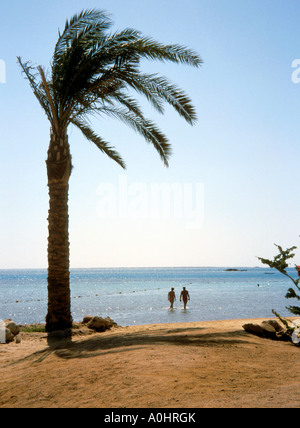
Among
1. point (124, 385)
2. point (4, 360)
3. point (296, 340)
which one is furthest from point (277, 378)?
point (4, 360)

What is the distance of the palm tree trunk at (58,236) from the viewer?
33.9 ft

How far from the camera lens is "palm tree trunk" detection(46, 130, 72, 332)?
1033 cm

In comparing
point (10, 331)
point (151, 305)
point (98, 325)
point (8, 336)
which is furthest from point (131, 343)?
point (151, 305)

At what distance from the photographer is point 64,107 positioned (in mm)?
10773

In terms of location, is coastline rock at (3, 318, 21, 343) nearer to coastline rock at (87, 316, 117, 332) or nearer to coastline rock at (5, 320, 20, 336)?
coastline rock at (5, 320, 20, 336)

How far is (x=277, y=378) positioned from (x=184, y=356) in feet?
5.07

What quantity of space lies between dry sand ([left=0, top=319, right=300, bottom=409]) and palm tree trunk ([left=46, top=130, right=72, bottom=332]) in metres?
2.27

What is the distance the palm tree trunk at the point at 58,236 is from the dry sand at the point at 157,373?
7.45ft

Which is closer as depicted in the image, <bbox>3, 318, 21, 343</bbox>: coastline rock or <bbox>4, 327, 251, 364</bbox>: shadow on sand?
<bbox>4, 327, 251, 364</bbox>: shadow on sand

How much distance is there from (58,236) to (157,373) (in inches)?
245

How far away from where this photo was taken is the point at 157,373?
505 cm

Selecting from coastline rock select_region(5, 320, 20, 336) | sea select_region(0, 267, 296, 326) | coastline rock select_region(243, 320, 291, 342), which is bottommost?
sea select_region(0, 267, 296, 326)

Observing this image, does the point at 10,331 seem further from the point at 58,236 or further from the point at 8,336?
the point at 58,236

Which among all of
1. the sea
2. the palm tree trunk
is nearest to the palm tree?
the palm tree trunk
